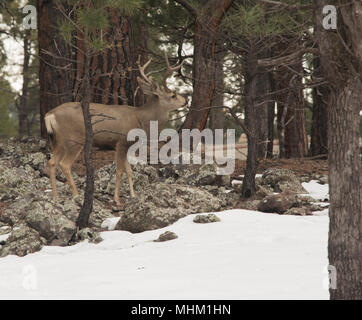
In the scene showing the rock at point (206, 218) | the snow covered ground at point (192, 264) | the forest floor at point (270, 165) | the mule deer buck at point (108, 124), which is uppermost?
the mule deer buck at point (108, 124)

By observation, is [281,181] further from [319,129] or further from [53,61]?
[53,61]

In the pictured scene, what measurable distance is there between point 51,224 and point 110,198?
2.15 m

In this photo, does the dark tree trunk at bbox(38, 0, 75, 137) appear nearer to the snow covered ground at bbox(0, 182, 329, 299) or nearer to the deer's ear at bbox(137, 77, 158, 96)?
the deer's ear at bbox(137, 77, 158, 96)

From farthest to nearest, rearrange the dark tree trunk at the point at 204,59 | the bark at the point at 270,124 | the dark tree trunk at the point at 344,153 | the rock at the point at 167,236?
the bark at the point at 270,124
the dark tree trunk at the point at 204,59
the rock at the point at 167,236
the dark tree trunk at the point at 344,153

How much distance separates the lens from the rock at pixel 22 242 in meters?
7.12

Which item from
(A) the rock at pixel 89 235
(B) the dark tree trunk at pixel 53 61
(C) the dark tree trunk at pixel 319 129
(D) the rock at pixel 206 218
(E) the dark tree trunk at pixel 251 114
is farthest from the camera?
(C) the dark tree trunk at pixel 319 129

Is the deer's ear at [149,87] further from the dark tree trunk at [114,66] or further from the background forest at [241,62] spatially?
the dark tree trunk at [114,66]

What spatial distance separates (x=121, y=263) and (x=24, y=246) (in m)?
1.46

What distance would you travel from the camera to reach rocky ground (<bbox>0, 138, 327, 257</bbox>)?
7672 millimetres

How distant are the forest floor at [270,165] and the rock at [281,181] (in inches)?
30.7

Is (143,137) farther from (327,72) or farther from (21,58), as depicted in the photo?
(21,58)

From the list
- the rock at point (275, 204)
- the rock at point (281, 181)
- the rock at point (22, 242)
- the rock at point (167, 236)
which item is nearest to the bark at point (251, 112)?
the rock at point (275, 204)

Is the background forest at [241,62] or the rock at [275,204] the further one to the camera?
the rock at [275,204]

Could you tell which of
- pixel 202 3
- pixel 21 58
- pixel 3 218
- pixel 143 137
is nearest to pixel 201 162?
pixel 143 137
